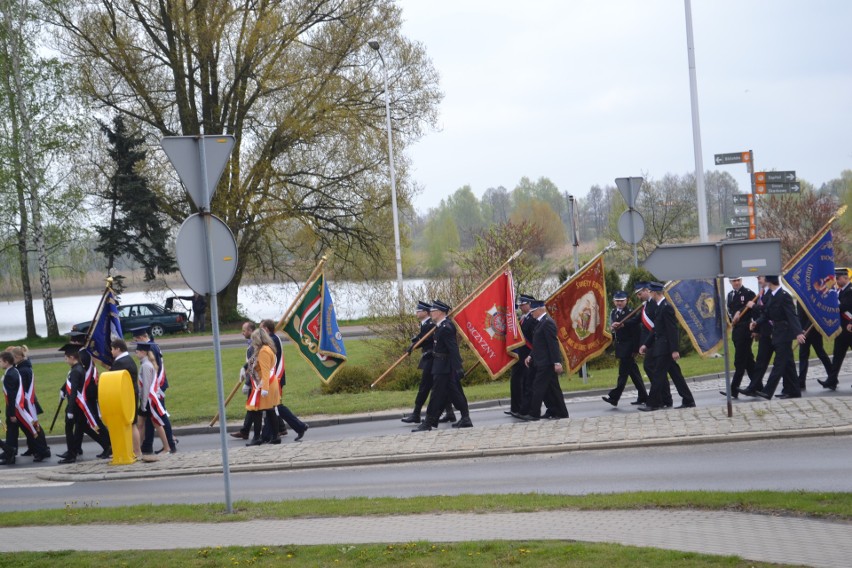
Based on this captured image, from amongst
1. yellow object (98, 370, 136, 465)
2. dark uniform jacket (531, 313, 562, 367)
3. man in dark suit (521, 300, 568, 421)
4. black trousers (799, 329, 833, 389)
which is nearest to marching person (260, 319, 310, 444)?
yellow object (98, 370, 136, 465)

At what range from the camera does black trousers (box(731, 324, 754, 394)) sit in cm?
1577

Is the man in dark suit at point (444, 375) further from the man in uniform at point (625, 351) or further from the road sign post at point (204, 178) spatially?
the road sign post at point (204, 178)

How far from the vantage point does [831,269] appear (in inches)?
621

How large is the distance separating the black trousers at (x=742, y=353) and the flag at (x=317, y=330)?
20.4ft

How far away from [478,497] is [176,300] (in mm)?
36423

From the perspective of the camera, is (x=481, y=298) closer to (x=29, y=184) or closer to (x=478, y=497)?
(x=478, y=497)

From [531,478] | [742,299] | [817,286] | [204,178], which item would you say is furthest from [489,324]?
[204,178]

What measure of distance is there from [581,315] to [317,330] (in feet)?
14.3

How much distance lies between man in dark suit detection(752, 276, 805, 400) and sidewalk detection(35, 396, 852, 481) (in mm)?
962

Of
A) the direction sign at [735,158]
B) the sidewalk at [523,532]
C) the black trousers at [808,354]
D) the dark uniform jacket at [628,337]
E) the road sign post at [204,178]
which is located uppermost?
the direction sign at [735,158]

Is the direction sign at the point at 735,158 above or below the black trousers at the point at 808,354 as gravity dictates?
above

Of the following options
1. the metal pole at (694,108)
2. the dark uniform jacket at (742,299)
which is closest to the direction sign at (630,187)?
the metal pole at (694,108)

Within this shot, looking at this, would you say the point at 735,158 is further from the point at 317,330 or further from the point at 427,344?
the point at 317,330

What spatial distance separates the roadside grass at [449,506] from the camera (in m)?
8.16
